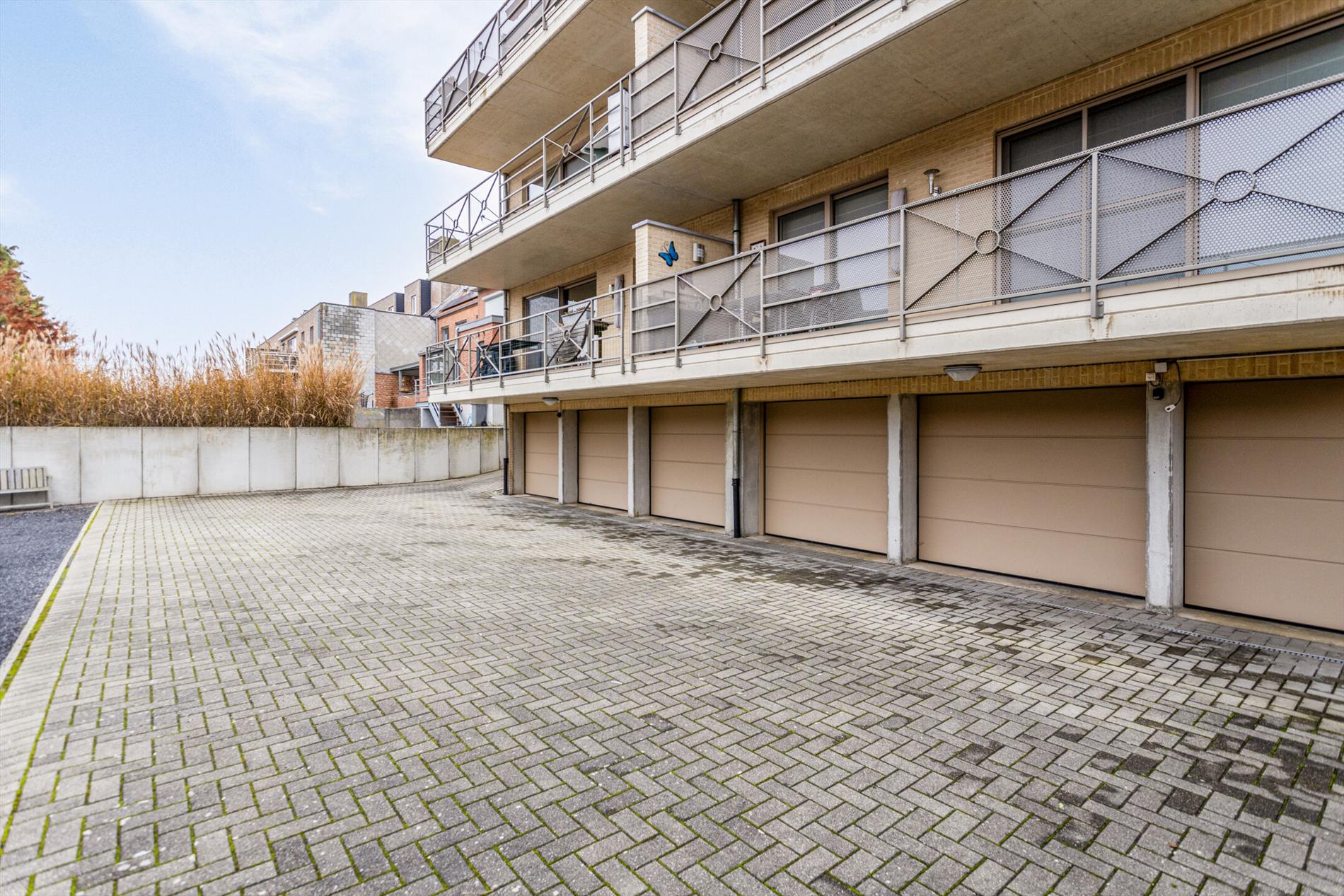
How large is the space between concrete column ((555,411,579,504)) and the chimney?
7421mm

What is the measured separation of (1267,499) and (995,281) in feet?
9.89

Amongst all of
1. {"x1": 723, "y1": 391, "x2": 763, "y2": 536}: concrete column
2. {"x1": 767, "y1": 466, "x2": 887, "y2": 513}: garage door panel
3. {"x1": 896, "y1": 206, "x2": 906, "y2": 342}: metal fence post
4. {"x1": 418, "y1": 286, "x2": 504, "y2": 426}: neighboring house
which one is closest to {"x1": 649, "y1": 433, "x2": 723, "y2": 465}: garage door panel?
{"x1": 723, "y1": 391, "x2": 763, "y2": 536}: concrete column

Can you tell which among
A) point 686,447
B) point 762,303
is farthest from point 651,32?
point 686,447

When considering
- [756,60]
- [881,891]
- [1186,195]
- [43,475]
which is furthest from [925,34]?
[43,475]

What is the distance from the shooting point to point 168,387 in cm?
1532

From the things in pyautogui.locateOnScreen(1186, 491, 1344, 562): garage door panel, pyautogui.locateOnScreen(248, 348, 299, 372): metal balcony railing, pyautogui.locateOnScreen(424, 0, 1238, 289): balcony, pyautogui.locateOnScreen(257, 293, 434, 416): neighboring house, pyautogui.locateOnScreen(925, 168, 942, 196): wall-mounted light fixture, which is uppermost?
pyautogui.locateOnScreen(257, 293, 434, 416): neighboring house

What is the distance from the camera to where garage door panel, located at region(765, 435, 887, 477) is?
344 inches

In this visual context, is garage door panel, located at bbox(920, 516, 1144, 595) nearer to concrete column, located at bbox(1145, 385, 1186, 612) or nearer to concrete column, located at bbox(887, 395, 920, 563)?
concrete column, located at bbox(887, 395, 920, 563)

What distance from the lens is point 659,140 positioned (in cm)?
924

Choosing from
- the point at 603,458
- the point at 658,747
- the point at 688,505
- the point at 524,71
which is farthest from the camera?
the point at 603,458

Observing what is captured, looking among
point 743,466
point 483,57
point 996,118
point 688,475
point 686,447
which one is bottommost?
point 688,475

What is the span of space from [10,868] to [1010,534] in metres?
8.09

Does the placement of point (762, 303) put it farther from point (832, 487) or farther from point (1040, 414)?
point (1040, 414)

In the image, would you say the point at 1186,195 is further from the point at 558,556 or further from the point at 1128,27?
the point at 558,556
